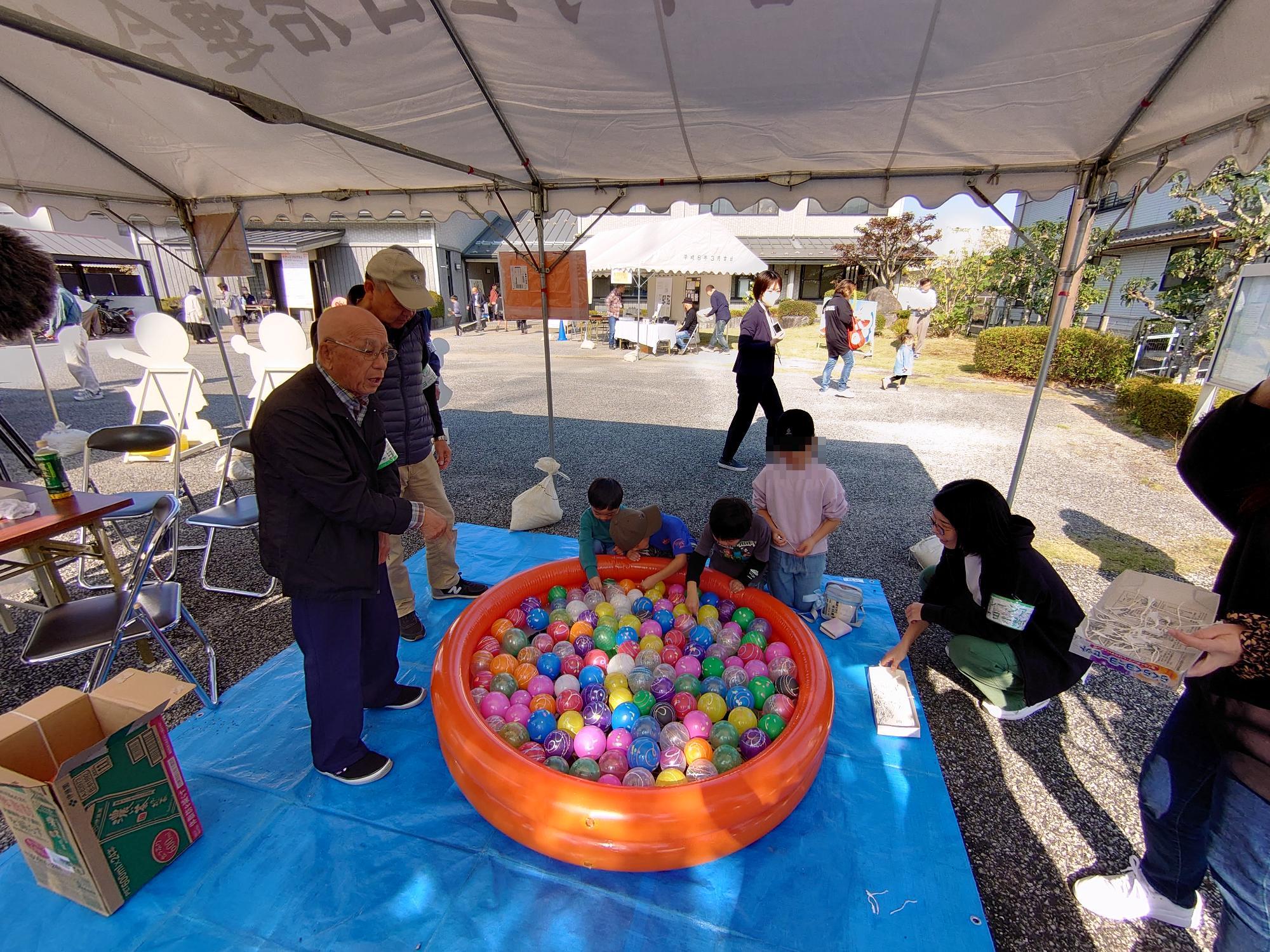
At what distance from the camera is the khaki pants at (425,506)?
3.16 m

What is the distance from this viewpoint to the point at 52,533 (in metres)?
2.52

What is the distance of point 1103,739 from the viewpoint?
106 inches

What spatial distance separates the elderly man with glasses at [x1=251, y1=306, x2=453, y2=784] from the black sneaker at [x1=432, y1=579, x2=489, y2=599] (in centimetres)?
134

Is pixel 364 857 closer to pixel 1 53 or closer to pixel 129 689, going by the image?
pixel 129 689

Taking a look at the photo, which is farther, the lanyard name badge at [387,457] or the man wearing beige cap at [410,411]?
the man wearing beige cap at [410,411]

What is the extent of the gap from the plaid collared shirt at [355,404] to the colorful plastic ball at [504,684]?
92 cm

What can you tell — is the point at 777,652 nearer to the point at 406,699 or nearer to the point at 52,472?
the point at 406,699

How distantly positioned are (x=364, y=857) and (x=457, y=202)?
5.08 meters

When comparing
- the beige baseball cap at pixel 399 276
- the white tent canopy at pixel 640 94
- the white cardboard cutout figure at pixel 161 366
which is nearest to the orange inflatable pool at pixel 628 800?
the beige baseball cap at pixel 399 276

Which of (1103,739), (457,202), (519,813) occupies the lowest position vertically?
(1103,739)

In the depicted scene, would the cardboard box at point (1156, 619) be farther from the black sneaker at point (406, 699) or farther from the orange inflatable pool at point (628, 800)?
the black sneaker at point (406, 699)

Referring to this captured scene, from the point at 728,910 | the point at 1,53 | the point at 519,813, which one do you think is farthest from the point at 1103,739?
the point at 1,53

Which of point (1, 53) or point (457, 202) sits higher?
point (1, 53)

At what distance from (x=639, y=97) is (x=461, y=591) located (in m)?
3.28
